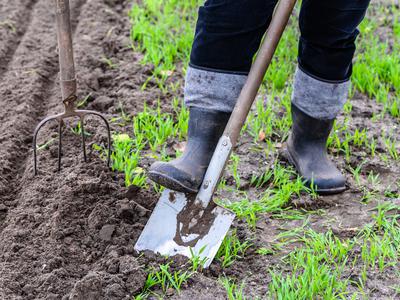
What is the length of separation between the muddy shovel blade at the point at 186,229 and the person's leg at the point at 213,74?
91mm

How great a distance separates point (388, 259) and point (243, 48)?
1013mm

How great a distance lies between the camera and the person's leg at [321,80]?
9.25ft

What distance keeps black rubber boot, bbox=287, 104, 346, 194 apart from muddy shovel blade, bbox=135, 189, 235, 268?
2.23ft

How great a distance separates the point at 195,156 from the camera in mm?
2844

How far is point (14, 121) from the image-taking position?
357 cm

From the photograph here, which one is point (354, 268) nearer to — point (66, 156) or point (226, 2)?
point (226, 2)

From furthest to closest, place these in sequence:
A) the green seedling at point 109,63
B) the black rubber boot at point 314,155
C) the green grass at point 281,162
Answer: the green seedling at point 109,63 → the black rubber boot at point 314,155 → the green grass at point 281,162

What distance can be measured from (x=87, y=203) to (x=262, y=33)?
3.34 feet

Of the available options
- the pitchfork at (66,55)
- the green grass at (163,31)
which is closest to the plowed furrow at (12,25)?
the green grass at (163,31)

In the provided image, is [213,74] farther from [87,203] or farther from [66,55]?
[87,203]

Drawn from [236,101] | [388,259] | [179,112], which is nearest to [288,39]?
[179,112]

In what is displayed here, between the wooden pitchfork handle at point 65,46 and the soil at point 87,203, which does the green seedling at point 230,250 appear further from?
the wooden pitchfork handle at point 65,46

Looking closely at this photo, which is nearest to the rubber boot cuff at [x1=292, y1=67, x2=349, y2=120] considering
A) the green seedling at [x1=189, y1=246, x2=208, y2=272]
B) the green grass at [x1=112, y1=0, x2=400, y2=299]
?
the green grass at [x1=112, y1=0, x2=400, y2=299]

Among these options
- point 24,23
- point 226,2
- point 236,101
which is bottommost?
point 24,23
